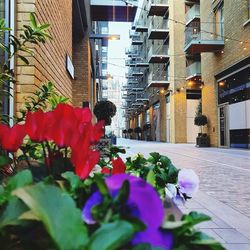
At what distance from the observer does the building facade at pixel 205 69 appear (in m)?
19.0

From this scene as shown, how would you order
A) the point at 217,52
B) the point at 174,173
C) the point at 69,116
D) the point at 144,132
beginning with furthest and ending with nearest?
the point at 144,132
the point at 217,52
the point at 174,173
the point at 69,116

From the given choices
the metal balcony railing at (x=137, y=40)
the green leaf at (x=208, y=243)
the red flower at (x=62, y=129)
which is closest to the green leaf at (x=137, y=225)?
the green leaf at (x=208, y=243)

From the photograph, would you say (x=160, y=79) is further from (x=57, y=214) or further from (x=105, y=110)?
(x=57, y=214)

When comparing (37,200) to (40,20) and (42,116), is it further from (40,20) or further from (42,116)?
(40,20)

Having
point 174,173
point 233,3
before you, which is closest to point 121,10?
point 233,3

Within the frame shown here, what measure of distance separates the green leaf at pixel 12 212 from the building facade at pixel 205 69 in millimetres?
18135

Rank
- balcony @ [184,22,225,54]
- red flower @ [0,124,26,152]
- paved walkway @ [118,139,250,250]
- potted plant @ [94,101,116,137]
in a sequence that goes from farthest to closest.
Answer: balcony @ [184,22,225,54] < potted plant @ [94,101,116,137] < paved walkway @ [118,139,250,250] < red flower @ [0,124,26,152]

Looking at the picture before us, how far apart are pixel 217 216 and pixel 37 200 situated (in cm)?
413

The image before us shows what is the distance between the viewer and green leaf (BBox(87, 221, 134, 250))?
1.67 ft

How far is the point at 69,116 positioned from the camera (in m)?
0.92

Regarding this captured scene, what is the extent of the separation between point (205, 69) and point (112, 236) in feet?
83.2

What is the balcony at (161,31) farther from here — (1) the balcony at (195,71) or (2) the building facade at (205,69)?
(1) the balcony at (195,71)

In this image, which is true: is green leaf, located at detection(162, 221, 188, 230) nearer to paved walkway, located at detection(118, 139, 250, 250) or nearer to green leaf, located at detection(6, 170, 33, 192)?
green leaf, located at detection(6, 170, 33, 192)

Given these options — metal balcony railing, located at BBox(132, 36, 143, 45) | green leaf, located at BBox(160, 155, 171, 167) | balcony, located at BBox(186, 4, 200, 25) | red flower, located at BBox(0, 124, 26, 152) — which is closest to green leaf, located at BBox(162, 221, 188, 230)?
red flower, located at BBox(0, 124, 26, 152)
